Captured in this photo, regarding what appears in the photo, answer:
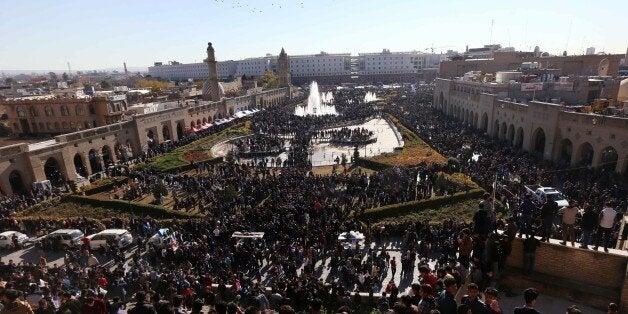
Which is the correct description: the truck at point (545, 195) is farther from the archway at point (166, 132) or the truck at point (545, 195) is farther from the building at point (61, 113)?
the building at point (61, 113)

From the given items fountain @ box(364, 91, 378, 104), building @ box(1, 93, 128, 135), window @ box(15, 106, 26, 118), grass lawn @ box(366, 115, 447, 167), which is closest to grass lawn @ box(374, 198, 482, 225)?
grass lawn @ box(366, 115, 447, 167)

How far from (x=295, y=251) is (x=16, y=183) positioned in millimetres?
23536

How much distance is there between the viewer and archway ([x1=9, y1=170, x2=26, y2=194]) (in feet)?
87.1

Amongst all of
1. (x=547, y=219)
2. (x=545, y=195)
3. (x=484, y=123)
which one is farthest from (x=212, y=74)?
(x=547, y=219)

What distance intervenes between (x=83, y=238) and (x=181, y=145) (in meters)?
21.0

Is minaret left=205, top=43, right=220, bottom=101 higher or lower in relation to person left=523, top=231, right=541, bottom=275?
higher

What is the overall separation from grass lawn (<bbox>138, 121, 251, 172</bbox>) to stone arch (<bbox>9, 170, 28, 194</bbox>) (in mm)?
7784

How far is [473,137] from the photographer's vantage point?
35531 mm

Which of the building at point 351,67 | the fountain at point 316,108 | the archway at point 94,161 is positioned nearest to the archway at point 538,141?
the fountain at point 316,108

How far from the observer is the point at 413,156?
28.9 m

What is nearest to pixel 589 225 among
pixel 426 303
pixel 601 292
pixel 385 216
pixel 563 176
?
pixel 601 292

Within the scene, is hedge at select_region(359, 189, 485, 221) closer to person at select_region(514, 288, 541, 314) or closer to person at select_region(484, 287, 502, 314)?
person at select_region(484, 287, 502, 314)

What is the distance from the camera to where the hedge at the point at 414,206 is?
765 inches

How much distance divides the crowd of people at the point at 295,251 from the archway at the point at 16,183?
316 inches
